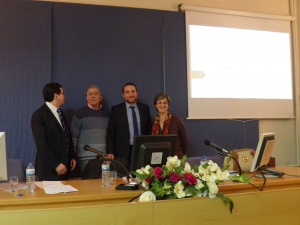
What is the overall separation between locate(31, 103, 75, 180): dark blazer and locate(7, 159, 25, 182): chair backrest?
17cm

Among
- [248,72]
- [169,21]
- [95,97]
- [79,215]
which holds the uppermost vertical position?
[169,21]

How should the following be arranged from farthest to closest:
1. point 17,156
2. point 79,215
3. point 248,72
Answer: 1. point 248,72
2. point 17,156
3. point 79,215

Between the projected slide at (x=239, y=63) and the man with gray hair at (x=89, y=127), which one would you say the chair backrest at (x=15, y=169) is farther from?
the projected slide at (x=239, y=63)

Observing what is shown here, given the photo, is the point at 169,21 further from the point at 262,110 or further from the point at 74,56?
the point at 262,110

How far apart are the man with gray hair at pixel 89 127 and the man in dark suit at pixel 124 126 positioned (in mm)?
99

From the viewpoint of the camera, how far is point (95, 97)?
4.18m

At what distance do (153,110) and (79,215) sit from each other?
3.03 metres

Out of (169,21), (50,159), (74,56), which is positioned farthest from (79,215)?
(169,21)

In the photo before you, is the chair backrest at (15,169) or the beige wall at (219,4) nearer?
the chair backrest at (15,169)

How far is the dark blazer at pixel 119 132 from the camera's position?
4098 millimetres

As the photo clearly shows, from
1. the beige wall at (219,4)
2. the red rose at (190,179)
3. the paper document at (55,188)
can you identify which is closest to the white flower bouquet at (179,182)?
the red rose at (190,179)

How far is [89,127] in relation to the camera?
4152 mm

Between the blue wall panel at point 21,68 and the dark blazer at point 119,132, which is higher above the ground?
the blue wall panel at point 21,68

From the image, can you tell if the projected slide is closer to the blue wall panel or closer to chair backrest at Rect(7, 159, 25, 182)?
the blue wall panel
